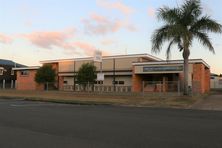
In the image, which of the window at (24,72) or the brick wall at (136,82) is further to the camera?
the window at (24,72)

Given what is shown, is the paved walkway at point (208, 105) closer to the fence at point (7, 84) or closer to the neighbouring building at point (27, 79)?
the neighbouring building at point (27, 79)

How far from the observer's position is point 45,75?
59531 mm

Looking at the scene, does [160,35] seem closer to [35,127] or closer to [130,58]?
[35,127]

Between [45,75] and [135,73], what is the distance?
641 inches

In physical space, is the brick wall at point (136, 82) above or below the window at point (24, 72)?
below

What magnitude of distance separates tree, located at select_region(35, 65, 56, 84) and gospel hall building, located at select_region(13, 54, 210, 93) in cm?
313

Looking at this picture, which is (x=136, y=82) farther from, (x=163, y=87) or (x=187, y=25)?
(x=187, y=25)

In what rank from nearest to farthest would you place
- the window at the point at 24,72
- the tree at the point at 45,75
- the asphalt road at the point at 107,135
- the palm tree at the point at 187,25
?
the asphalt road at the point at 107,135, the palm tree at the point at 187,25, the tree at the point at 45,75, the window at the point at 24,72

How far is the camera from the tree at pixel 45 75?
5953 centimetres

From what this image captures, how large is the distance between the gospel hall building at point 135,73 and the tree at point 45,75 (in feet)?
10.3

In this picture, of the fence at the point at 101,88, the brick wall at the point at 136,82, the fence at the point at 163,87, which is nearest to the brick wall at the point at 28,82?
the fence at the point at 101,88

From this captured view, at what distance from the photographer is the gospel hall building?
1831 inches

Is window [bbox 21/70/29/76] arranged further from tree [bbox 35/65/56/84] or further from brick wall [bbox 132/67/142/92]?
brick wall [bbox 132/67/142/92]

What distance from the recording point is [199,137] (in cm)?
1027
